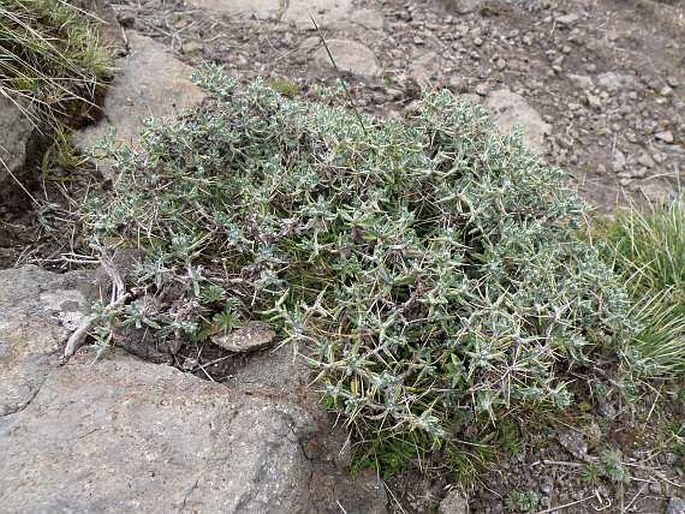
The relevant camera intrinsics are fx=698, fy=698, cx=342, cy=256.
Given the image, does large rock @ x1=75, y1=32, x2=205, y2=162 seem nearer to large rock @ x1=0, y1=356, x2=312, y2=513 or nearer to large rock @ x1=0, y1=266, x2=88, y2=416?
large rock @ x1=0, y1=266, x2=88, y2=416

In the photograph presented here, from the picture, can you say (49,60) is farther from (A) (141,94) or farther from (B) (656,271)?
(B) (656,271)

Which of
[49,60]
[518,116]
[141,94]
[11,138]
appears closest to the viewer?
[11,138]

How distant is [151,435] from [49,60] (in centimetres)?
180

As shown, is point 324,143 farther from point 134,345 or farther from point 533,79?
point 533,79

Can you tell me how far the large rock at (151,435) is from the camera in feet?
6.06

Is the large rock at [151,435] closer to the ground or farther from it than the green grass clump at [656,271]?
farther from it

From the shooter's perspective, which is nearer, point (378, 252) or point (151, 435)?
point (151, 435)

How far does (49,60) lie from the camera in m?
2.95

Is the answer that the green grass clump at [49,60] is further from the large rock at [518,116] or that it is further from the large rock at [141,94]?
the large rock at [518,116]

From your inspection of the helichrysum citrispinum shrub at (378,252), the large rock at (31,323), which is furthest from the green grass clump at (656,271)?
the large rock at (31,323)

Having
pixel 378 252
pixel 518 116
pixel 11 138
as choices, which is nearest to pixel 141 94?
pixel 11 138

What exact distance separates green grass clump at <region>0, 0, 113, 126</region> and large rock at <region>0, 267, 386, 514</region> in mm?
930

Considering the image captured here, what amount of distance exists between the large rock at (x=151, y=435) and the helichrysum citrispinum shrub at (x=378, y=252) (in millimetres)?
158

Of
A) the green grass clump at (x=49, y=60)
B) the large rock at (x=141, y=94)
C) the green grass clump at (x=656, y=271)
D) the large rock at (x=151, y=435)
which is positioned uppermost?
the green grass clump at (x=49, y=60)
